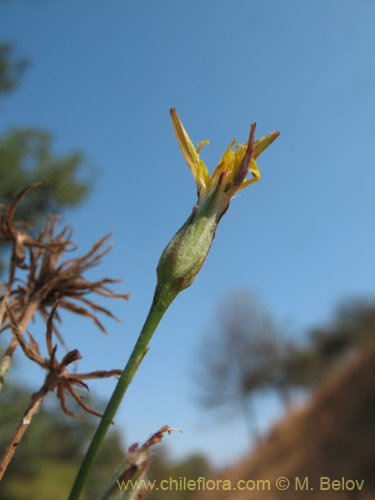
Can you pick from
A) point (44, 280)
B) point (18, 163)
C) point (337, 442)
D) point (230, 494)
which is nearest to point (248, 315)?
point (230, 494)

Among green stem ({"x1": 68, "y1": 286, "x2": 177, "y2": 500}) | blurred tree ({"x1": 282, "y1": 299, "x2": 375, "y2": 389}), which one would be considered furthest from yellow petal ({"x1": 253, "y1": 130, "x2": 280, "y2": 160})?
blurred tree ({"x1": 282, "y1": 299, "x2": 375, "y2": 389})

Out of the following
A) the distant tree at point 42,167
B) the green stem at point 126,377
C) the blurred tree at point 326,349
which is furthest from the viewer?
the blurred tree at point 326,349

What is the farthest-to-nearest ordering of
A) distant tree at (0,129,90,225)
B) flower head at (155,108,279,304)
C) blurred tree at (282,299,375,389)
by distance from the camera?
blurred tree at (282,299,375,389) → distant tree at (0,129,90,225) → flower head at (155,108,279,304)

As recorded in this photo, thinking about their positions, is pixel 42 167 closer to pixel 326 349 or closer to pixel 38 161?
pixel 38 161

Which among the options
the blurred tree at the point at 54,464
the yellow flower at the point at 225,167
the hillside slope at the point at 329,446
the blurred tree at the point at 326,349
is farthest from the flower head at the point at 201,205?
the blurred tree at the point at 326,349

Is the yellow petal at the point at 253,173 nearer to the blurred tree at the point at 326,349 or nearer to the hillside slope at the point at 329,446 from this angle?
the hillside slope at the point at 329,446

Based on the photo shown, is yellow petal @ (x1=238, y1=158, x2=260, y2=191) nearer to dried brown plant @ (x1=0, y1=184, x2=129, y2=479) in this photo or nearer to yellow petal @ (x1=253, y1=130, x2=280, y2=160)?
yellow petal @ (x1=253, y1=130, x2=280, y2=160)

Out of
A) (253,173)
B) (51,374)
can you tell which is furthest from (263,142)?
(51,374)
